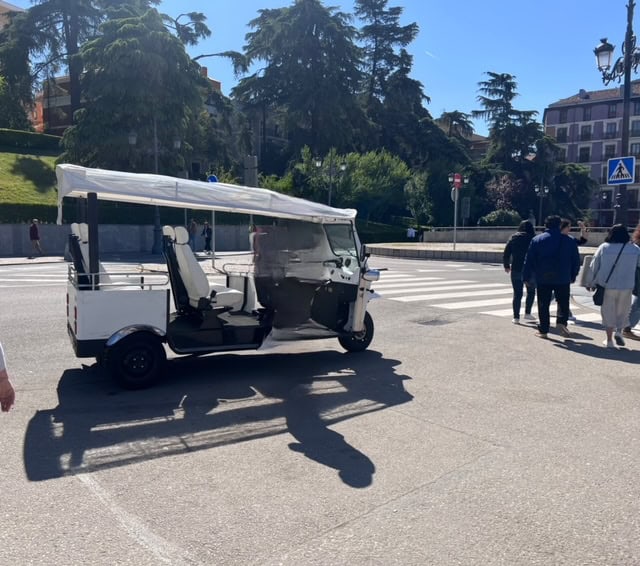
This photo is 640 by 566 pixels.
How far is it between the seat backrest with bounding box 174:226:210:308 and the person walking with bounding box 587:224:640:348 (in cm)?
558

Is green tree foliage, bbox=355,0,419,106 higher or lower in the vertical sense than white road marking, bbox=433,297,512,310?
higher

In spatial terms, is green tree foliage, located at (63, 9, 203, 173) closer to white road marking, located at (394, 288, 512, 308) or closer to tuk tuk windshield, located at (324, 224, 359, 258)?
white road marking, located at (394, 288, 512, 308)

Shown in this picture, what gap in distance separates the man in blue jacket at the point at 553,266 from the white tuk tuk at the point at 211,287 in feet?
9.31

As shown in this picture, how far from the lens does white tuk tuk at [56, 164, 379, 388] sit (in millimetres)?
5945

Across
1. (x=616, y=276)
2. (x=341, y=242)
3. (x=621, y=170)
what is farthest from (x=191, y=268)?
(x=621, y=170)

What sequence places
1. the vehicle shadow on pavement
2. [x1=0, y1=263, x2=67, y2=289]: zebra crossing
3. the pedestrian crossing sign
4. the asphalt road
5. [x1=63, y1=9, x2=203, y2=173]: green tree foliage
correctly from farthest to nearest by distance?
[x1=63, y1=9, x2=203, y2=173]: green tree foliage → [x1=0, y1=263, x2=67, y2=289]: zebra crossing → the pedestrian crossing sign → the vehicle shadow on pavement → the asphalt road

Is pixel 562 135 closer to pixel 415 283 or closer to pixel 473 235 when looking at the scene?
pixel 473 235

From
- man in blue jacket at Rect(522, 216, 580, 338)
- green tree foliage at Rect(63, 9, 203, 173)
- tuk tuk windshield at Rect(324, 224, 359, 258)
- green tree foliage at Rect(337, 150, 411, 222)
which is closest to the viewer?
tuk tuk windshield at Rect(324, 224, 359, 258)

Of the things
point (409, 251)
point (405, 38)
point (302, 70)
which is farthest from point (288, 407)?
point (405, 38)

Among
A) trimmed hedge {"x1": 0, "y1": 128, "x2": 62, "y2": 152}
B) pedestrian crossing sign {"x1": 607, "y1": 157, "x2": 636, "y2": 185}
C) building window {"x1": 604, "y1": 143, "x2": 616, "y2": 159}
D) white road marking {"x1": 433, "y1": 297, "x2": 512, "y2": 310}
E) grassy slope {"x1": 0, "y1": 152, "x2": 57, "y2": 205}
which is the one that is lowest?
white road marking {"x1": 433, "y1": 297, "x2": 512, "y2": 310}

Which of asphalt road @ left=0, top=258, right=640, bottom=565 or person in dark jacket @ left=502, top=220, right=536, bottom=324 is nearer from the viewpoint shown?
asphalt road @ left=0, top=258, right=640, bottom=565

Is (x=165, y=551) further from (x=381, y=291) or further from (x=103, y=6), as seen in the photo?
(x=103, y=6)

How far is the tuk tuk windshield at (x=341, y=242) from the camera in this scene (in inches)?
305

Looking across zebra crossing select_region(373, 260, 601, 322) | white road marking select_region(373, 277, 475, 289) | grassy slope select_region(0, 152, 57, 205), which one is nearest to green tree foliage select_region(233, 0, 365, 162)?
grassy slope select_region(0, 152, 57, 205)
